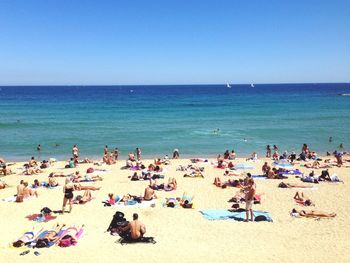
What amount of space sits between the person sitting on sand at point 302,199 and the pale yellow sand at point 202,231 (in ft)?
0.98

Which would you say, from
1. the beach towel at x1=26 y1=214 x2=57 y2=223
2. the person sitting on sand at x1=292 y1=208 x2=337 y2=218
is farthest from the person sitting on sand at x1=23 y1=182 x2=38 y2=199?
the person sitting on sand at x1=292 y1=208 x2=337 y2=218

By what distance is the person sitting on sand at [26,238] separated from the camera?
10.2 m

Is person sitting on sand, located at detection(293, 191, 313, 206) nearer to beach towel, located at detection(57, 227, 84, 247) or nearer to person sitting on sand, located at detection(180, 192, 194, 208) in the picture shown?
person sitting on sand, located at detection(180, 192, 194, 208)

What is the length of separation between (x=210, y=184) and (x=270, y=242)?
7.32 m

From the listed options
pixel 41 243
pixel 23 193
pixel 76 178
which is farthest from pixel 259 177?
pixel 41 243

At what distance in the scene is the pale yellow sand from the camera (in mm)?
9664

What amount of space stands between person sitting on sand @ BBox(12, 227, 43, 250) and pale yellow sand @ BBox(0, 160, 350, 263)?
38 centimetres

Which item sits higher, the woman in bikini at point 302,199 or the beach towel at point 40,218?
the woman in bikini at point 302,199

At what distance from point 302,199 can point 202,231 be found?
5315 mm

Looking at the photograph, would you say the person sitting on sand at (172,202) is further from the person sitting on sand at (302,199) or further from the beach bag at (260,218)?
the person sitting on sand at (302,199)

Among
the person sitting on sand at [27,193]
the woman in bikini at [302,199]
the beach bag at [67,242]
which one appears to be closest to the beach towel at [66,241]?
Result: the beach bag at [67,242]

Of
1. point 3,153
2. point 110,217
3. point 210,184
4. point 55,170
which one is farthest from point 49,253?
point 3,153

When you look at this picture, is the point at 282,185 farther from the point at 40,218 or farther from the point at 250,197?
the point at 40,218

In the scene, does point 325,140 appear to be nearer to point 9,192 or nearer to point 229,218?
point 229,218
